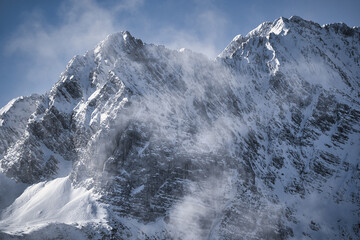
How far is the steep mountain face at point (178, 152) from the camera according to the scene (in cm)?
8850

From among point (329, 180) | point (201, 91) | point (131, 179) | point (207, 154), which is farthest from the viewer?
point (201, 91)

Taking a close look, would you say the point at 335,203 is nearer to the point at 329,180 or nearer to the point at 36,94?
the point at 329,180

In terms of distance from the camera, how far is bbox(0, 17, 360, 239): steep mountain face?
290 ft

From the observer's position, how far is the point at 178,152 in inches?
3883

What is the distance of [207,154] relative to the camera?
4055 inches

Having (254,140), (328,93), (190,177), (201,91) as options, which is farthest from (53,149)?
(328,93)

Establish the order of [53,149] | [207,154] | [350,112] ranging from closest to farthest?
[207,154] → [53,149] → [350,112]

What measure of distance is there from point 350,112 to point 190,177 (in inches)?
3752

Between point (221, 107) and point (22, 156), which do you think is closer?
point (22, 156)

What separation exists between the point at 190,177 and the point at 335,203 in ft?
192

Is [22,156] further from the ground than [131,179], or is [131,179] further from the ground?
[22,156]

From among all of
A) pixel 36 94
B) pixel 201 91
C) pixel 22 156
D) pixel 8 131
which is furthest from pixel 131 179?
pixel 36 94

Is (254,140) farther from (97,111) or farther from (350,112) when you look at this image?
(97,111)

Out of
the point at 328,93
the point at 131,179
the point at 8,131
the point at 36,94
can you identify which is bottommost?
the point at 328,93
